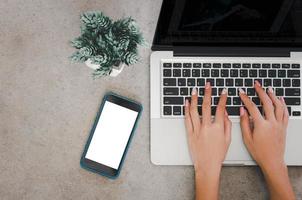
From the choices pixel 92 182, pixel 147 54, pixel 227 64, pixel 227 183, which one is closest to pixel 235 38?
pixel 227 64

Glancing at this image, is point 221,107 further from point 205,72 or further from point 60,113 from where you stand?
point 60,113

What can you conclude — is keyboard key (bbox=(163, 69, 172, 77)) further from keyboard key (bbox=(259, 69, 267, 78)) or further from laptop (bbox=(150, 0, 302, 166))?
keyboard key (bbox=(259, 69, 267, 78))

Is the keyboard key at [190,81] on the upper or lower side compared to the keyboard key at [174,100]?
upper

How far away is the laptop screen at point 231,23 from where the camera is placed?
599 mm

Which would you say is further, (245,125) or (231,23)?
(245,125)

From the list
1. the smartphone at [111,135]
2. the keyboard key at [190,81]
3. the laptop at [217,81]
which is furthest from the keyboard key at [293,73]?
the smartphone at [111,135]

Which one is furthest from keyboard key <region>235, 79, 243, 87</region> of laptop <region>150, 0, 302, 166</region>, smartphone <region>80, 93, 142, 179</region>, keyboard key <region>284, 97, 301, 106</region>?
smartphone <region>80, 93, 142, 179</region>

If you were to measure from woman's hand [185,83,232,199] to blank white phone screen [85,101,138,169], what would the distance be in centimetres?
12

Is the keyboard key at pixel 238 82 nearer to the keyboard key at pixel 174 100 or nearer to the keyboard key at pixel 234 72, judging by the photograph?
the keyboard key at pixel 234 72

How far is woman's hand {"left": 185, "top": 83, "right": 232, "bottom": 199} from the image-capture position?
753 mm

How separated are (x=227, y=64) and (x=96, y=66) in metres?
0.27

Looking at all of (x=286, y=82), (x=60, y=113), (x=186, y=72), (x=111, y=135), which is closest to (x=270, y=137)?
(x=286, y=82)

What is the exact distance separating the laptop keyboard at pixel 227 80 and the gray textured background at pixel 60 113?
6 cm

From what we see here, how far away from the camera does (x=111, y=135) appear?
0.77 metres
